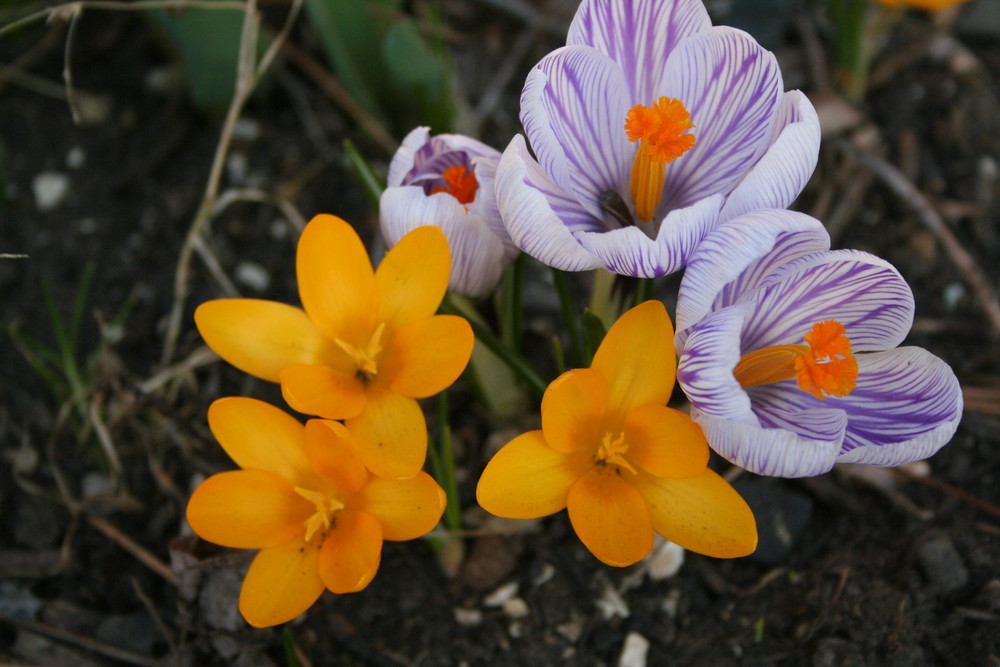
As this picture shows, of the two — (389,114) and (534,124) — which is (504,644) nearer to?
(534,124)

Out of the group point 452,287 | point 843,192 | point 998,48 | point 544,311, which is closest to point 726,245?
point 452,287

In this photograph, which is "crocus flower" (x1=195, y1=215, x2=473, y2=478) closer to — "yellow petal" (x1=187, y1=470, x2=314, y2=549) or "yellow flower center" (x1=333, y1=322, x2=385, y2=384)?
"yellow flower center" (x1=333, y1=322, x2=385, y2=384)

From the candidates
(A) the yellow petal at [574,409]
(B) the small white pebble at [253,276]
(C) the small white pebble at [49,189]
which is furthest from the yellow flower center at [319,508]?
(C) the small white pebble at [49,189]

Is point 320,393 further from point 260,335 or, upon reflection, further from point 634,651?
point 634,651

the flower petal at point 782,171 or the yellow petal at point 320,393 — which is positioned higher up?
the flower petal at point 782,171

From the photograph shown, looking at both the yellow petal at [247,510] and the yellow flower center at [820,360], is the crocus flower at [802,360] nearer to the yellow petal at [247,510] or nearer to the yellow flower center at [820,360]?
the yellow flower center at [820,360]

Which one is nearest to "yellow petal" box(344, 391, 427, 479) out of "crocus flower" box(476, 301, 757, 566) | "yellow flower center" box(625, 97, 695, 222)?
"crocus flower" box(476, 301, 757, 566)
